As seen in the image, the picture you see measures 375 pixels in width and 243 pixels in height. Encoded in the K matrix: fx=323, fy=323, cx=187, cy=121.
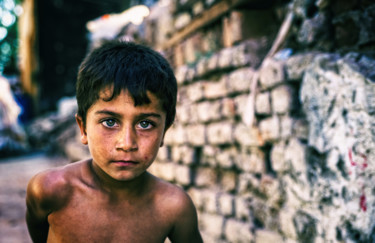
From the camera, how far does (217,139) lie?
2498 millimetres

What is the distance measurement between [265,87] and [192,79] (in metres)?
0.97

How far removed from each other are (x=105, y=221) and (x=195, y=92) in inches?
63.6

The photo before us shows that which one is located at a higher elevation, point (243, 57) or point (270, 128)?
point (243, 57)

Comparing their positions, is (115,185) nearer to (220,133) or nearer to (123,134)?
(123,134)

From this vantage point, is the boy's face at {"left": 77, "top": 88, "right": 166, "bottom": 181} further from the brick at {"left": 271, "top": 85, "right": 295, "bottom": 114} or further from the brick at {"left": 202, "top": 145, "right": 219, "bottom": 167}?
the brick at {"left": 202, "top": 145, "right": 219, "bottom": 167}

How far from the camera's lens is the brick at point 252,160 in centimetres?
215

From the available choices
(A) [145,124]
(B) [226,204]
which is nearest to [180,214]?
(A) [145,124]

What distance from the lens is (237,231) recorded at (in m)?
2.28

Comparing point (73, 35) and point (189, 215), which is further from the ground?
point (73, 35)

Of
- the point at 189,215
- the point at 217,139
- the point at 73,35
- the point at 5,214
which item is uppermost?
the point at 73,35

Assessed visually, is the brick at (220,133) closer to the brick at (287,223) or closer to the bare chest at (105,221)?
the brick at (287,223)

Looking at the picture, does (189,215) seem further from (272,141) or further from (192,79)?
(192,79)

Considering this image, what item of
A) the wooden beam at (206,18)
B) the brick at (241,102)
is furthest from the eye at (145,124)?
the wooden beam at (206,18)

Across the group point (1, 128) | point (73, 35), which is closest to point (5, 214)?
point (1, 128)
